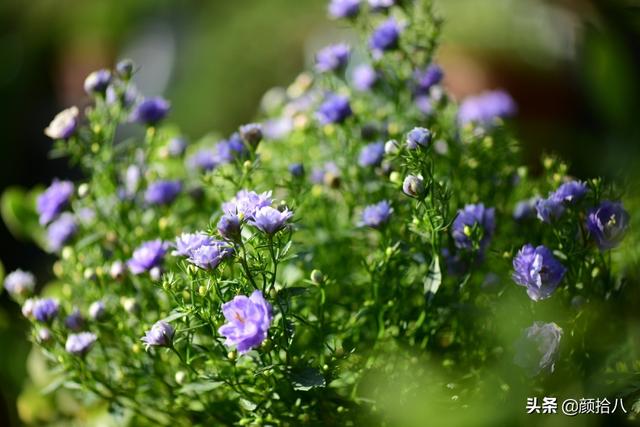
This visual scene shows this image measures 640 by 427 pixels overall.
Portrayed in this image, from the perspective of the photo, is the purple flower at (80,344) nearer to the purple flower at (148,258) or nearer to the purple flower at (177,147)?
the purple flower at (148,258)

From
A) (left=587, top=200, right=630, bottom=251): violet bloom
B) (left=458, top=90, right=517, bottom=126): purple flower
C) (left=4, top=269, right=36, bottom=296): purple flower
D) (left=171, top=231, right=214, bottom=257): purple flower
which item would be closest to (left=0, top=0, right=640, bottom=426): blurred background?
(left=458, top=90, right=517, bottom=126): purple flower

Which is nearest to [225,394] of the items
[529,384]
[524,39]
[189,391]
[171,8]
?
[189,391]

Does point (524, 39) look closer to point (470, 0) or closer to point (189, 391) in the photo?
point (470, 0)

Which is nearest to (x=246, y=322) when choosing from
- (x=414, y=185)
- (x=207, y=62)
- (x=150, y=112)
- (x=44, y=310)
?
(x=414, y=185)

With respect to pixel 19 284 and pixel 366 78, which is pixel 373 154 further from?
pixel 19 284

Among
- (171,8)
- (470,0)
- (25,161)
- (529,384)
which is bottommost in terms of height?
(529,384)

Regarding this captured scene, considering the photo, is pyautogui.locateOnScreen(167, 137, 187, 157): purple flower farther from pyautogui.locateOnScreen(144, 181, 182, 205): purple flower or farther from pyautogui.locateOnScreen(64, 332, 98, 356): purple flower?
pyautogui.locateOnScreen(64, 332, 98, 356): purple flower
